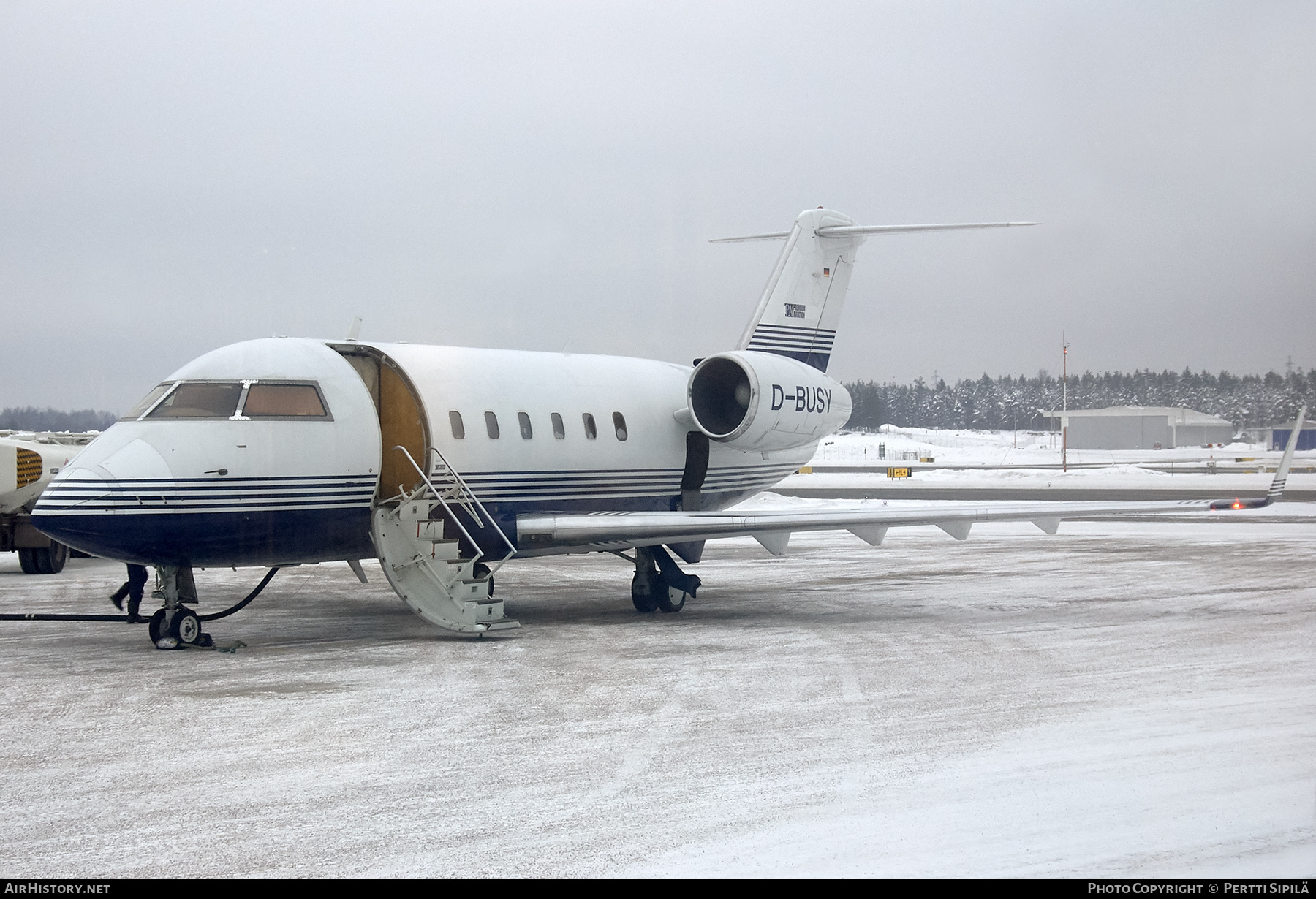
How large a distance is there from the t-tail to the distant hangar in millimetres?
93421

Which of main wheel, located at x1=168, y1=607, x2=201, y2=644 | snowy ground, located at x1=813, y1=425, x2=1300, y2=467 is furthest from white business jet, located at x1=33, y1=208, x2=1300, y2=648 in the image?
snowy ground, located at x1=813, y1=425, x2=1300, y2=467

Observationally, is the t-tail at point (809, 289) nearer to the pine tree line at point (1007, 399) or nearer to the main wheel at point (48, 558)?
the main wheel at point (48, 558)

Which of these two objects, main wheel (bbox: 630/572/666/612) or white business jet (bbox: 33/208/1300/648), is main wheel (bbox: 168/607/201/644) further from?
main wheel (bbox: 630/572/666/612)

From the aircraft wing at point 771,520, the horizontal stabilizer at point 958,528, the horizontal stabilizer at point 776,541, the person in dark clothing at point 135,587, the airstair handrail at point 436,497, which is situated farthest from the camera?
the horizontal stabilizer at point 776,541

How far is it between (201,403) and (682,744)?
721 centimetres

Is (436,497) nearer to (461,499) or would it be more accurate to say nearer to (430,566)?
(461,499)

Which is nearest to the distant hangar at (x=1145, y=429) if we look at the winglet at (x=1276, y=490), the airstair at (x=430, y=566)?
the winglet at (x=1276, y=490)

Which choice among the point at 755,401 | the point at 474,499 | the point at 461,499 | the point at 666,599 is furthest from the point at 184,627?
the point at 755,401

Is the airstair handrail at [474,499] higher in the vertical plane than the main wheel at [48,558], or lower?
higher

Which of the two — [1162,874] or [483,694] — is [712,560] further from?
[1162,874]

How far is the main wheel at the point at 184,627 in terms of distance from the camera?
12.5 meters

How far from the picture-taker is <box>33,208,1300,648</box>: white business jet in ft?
39.6

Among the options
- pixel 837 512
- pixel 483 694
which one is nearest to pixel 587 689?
pixel 483 694

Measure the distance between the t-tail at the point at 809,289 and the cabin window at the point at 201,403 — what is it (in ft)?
29.9
